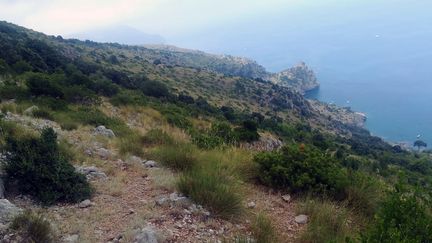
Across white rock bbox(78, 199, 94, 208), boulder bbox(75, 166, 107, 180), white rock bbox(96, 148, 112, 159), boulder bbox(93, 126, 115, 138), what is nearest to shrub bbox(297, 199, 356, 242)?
white rock bbox(78, 199, 94, 208)

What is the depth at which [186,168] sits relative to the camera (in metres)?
6.98

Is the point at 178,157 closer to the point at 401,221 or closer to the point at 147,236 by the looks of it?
the point at 147,236

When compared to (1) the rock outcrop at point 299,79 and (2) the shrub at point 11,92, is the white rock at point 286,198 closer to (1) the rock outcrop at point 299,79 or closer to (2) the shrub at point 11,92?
(2) the shrub at point 11,92

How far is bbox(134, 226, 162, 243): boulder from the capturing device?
4.27 meters

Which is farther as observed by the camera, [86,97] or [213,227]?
[86,97]

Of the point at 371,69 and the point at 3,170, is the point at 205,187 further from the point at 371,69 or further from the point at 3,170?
the point at 371,69

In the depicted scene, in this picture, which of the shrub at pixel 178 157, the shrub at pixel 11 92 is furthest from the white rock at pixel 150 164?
the shrub at pixel 11 92

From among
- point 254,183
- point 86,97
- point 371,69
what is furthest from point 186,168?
point 371,69

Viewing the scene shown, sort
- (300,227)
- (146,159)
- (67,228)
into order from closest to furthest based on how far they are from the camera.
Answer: (67,228) < (300,227) < (146,159)

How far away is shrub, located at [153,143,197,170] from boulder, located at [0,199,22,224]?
2.98 metres

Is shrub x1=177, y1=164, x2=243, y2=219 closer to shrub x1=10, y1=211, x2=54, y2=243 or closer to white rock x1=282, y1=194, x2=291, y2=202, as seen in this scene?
white rock x1=282, y1=194, x2=291, y2=202

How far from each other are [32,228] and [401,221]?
418 cm

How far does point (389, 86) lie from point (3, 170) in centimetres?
16877

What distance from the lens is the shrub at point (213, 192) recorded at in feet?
17.6
